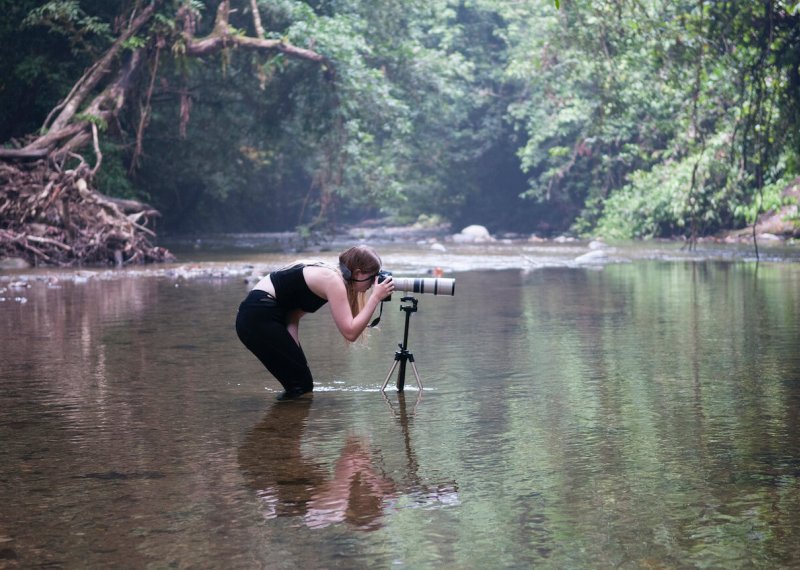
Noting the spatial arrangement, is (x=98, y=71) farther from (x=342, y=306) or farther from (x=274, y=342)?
(x=342, y=306)

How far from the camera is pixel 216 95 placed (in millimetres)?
34469

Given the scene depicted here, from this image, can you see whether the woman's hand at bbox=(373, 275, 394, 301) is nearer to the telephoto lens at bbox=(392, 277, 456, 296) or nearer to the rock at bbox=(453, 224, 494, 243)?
the telephoto lens at bbox=(392, 277, 456, 296)

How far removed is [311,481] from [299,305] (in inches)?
106

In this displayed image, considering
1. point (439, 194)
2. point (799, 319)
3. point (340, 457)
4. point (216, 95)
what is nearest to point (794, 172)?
point (799, 319)

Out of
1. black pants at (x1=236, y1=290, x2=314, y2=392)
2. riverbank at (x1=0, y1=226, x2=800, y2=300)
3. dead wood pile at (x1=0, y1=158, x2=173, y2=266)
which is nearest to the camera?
black pants at (x1=236, y1=290, x2=314, y2=392)

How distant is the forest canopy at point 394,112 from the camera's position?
20.3 metres

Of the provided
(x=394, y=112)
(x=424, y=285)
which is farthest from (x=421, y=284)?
(x=394, y=112)

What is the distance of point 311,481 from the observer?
512cm

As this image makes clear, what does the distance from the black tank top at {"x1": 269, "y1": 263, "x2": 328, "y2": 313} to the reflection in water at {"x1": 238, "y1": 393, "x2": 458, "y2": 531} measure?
1408 millimetres

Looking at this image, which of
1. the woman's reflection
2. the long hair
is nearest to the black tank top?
the long hair

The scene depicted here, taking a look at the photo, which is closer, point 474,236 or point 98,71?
point 98,71

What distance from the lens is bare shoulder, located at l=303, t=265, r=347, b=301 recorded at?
7.25m

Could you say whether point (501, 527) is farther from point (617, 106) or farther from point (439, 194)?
point (439, 194)

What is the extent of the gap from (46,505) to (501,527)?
181 centimetres
